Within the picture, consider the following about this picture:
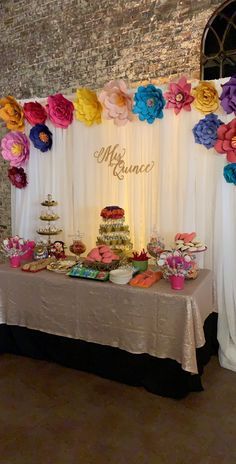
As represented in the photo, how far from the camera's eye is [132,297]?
7.74ft

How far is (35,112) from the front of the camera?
331 centimetres

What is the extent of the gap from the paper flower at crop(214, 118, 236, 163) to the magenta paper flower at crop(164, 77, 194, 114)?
323mm

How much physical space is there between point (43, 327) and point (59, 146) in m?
1.63

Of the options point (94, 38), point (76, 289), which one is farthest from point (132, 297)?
point (94, 38)

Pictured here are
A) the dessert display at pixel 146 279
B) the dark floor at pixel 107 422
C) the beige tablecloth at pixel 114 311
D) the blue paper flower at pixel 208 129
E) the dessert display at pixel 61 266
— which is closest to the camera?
the dark floor at pixel 107 422

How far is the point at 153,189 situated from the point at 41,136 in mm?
1158

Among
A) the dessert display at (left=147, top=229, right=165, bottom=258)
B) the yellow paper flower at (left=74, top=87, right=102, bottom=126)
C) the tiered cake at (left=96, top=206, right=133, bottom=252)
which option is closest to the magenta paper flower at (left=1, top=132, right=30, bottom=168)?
the yellow paper flower at (left=74, top=87, right=102, bottom=126)

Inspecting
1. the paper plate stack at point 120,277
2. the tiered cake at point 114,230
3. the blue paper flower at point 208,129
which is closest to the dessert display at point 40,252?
the tiered cake at point 114,230

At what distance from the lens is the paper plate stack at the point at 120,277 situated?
243 centimetres

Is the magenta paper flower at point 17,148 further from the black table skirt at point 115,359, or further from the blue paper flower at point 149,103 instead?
the black table skirt at point 115,359

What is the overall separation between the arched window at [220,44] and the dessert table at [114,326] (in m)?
1.69

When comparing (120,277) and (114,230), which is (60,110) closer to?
(114,230)

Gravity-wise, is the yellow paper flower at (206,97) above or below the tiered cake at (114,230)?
above

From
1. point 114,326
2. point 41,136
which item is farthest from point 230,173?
point 41,136
